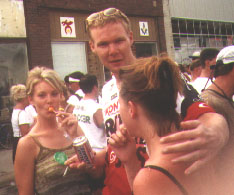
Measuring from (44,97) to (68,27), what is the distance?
351 inches

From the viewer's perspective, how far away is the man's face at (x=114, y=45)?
226 cm

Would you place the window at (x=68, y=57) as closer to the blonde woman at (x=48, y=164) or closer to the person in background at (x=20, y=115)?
the person in background at (x=20, y=115)

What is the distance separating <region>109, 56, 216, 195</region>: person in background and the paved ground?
5.26 metres

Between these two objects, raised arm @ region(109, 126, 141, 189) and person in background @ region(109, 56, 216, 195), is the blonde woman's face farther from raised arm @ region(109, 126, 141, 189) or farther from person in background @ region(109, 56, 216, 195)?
person in background @ region(109, 56, 216, 195)

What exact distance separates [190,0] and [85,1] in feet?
23.4

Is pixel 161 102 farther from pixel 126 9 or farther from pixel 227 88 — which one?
pixel 126 9

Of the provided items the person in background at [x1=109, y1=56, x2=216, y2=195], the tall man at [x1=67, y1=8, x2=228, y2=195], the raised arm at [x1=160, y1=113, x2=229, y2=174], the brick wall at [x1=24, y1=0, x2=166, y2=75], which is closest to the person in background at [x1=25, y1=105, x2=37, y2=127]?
the tall man at [x1=67, y1=8, x2=228, y2=195]

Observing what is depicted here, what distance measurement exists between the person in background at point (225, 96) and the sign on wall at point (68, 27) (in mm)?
8714

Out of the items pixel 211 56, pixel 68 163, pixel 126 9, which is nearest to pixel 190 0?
pixel 126 9

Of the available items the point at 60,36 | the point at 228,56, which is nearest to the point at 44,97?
the point at 228,56

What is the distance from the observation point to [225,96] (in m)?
2.80

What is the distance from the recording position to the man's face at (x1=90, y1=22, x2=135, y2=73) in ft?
7.42

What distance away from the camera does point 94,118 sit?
4820 millimetres

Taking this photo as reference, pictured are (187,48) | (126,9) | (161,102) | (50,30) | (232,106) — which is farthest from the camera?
(187,48)
